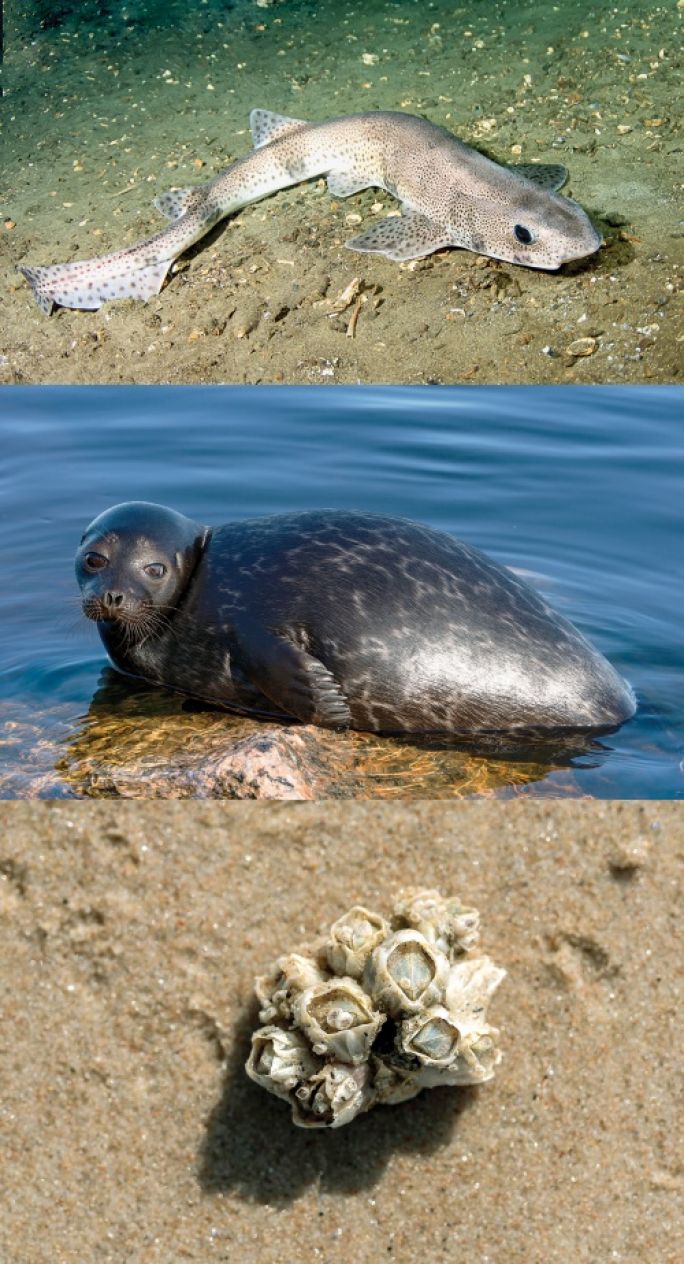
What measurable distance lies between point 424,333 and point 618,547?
1310 millimetres

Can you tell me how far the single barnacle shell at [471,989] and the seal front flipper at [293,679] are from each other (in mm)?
913

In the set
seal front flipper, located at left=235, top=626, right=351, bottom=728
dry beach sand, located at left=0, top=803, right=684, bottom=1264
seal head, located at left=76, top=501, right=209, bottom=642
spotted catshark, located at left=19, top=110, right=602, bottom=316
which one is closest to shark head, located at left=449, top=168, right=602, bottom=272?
spotted catshark, located at left=19, top=110, right=602, bottom=316

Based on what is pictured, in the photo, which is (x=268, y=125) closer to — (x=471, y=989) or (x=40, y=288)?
(x=40, y=288)

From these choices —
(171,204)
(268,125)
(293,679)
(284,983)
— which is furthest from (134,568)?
(268,125)

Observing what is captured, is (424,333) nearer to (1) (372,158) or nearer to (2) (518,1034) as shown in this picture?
(1) (372,158)

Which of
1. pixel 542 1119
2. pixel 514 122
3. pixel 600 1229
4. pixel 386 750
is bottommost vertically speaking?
pixel 600 1229

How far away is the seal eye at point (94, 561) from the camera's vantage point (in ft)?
11.6

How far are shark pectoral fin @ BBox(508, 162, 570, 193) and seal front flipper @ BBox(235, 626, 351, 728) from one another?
10.1ft

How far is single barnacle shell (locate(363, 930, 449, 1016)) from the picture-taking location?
92.7 inches

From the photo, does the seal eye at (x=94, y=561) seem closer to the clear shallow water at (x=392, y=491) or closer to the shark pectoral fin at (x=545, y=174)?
the clear shallow water at (x=392, y=491)

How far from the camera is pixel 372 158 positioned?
5.50 m

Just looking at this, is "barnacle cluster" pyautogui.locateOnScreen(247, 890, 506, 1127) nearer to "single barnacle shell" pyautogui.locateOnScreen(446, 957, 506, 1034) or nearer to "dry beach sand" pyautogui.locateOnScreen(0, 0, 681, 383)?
"single barnacle shell" pyautogui.locateOnScreen(446, 957, 506, 1034)

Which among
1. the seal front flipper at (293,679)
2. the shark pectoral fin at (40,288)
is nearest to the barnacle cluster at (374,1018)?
the seal front flipper at (293,679)

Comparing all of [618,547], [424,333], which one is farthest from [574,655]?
[424,333]
